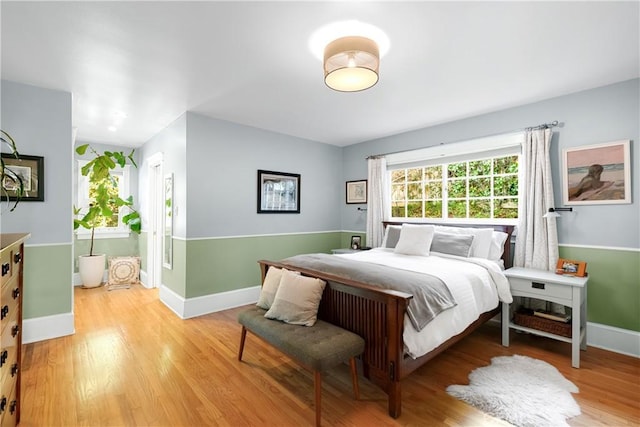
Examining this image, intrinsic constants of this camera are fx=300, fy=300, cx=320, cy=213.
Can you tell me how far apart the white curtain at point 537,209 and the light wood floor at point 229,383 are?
0.83 m

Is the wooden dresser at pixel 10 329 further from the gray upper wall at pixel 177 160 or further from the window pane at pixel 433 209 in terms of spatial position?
the window pane at pixel 433 209

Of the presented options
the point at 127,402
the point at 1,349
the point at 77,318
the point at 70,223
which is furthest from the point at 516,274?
the point at 77,318

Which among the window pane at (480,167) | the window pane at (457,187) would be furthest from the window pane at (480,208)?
the window pane at (480,167)

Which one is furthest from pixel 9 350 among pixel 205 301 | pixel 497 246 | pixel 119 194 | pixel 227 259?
pixel 119 194

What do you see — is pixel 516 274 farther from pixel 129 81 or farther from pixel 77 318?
pixel 77 318

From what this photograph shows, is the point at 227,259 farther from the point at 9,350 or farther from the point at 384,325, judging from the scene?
the point at 384,325

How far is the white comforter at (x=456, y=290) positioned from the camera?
204 cm

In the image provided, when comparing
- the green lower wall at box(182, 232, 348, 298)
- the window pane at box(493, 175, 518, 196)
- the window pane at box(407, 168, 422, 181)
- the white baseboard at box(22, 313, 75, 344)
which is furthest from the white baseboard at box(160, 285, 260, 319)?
the window pane at box(493, 175, 518, 196)

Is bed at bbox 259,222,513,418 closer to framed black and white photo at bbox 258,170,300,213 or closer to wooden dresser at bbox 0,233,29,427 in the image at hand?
wooden dresser at bbox 0,233,29,427

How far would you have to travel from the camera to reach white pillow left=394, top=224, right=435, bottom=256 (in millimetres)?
3457

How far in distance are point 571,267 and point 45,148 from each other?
5.25 meters

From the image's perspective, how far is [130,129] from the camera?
436 centimetres

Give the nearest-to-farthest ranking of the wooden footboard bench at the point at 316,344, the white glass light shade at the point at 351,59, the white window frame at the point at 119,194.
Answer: the wooden footboard bench at the point at 316,344 < the white glass light shade at the point at 351,59 < the white window frame at the point at 119,194

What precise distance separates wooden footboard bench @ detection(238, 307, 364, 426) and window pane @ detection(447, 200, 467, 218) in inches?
103
